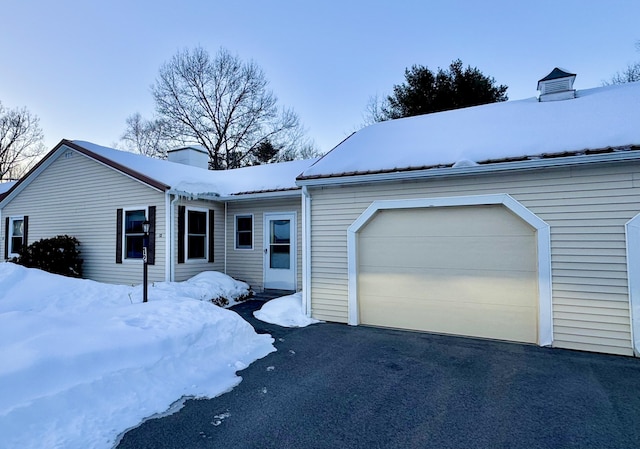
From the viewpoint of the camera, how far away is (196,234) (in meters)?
9.43

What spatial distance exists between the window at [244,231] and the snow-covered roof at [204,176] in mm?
853

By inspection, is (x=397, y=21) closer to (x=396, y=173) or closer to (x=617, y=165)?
(x=396, y=173)

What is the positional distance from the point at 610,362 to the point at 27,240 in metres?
14.6

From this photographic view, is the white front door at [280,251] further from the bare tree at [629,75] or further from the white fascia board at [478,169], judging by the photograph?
the bare tree at [629,75]

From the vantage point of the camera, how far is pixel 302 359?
467 centimetres

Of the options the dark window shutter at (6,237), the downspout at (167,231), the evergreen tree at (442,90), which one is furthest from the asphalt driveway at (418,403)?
Answer: the evergreen tree at (442,90)

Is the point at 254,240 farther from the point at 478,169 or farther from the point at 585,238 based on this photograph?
the point at 585,238

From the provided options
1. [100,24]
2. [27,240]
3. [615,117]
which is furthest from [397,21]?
[27,240]

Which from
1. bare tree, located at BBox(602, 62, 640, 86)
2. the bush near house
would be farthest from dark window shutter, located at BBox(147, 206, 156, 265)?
bare tree, located at BBox(602, 62, 640, 86)

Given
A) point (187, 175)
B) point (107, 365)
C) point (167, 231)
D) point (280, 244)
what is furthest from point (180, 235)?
point (107, 365)

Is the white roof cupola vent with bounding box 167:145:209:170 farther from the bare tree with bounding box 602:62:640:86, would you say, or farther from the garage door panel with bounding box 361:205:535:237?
the bare tree with bounding box 602:62:640:86

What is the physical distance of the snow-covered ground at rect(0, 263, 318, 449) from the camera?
270 centimetres

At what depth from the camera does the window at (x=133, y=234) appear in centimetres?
927

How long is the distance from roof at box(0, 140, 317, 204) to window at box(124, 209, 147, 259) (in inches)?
42.5
